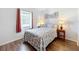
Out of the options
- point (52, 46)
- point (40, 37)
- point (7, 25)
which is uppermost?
point (7, 25)

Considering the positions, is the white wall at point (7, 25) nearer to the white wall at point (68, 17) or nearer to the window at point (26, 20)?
the window at point (26, 20)

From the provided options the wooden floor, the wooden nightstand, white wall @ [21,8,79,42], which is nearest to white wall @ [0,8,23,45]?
the wooden floor

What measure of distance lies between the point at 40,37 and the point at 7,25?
570 millimetres

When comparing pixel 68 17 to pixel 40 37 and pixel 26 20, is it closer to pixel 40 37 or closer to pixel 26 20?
pixel 40 37

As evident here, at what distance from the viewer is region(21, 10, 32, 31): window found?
1521mm

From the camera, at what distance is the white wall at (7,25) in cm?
146

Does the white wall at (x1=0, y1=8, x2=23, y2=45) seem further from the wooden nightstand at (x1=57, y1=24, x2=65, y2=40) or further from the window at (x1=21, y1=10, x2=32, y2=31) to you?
the wooden nightstand at (x1=57, y1=24, x2=65, y2=40)

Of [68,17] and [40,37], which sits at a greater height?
[68,17]

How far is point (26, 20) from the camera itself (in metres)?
1.56

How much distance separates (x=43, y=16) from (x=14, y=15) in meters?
0.48

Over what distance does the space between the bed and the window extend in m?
0.08

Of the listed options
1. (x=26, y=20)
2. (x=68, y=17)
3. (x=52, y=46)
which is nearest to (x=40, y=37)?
(x=52, y=46)
